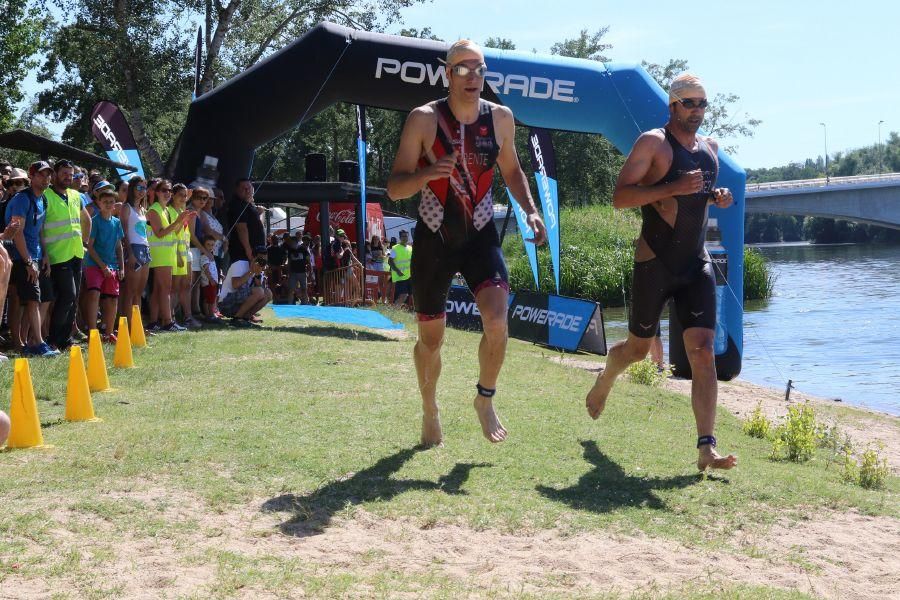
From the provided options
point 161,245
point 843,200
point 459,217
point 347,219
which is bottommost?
point 161,245

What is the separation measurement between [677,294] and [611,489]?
1.36 metres

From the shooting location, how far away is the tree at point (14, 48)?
1264 inches

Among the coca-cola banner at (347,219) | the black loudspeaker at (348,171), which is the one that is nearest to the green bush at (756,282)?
the coca-cola banner at (347,219)

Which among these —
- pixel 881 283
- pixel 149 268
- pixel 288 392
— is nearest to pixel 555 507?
pixel 288 392

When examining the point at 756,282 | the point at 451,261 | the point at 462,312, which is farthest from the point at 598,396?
the point at 756,282

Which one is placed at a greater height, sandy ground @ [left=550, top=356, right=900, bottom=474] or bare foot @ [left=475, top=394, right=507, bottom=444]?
bare foot @ [left=475, top=394, right=507, bottom=444]

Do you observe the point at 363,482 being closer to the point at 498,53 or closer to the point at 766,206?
the point at 498,53

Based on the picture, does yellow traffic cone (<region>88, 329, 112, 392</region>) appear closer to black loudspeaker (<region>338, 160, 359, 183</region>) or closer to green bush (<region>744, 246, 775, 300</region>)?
black loudspeaker (<region>338, 160, 359, 183</region>)

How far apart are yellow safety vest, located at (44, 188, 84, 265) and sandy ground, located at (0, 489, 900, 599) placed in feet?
17.8

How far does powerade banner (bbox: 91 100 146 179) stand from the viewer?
50.2ft

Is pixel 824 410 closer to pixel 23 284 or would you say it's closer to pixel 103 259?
pixel 103 259

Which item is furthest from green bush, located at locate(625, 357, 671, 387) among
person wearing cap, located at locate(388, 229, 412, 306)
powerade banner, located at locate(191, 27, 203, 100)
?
person wearing cap, located at locate(388, 229, 412, 306)

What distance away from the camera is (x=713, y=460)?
573 centimetres

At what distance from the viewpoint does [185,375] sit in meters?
8.66
